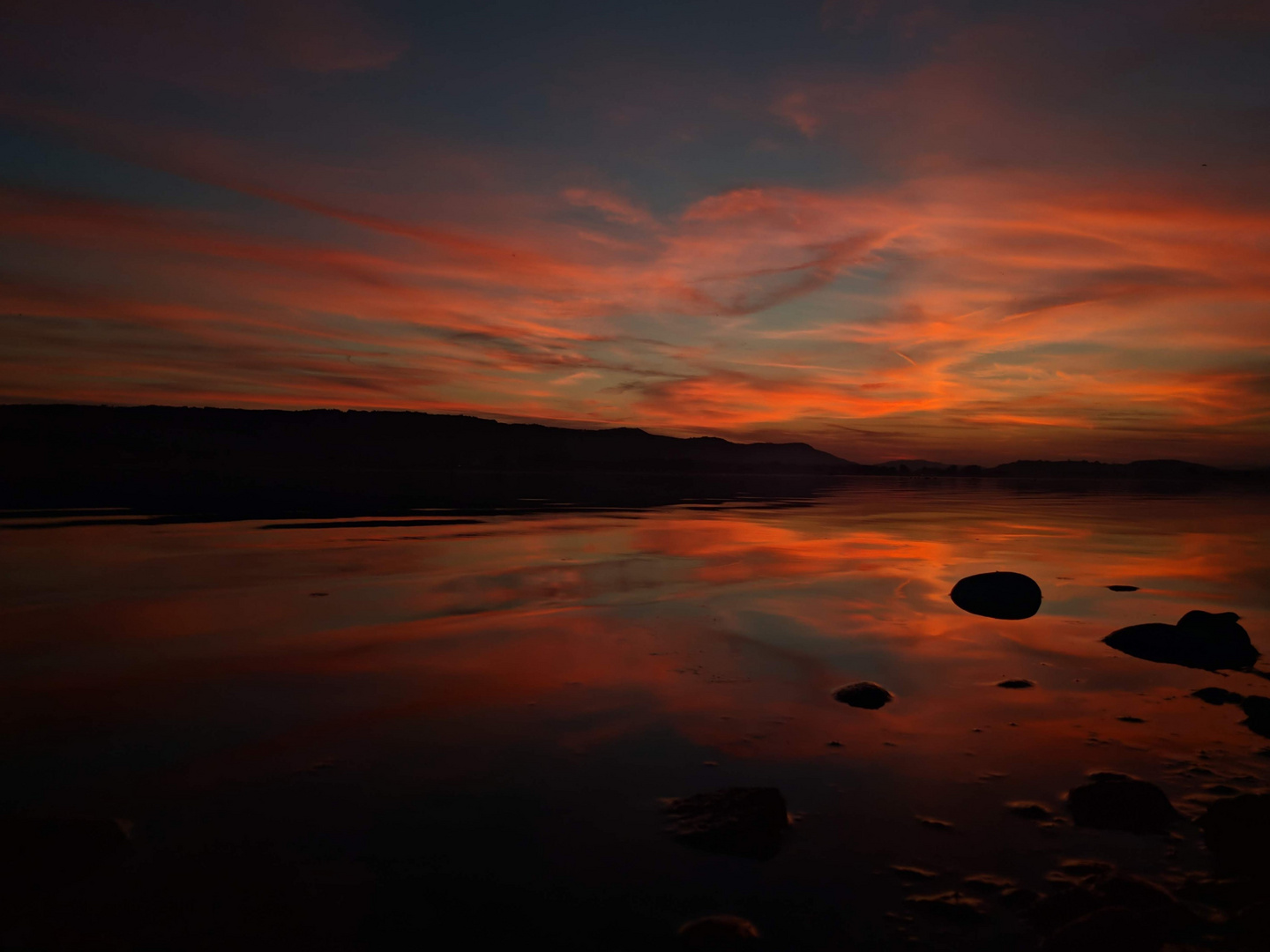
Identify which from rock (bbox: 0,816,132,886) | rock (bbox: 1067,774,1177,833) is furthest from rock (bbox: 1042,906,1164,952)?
rock (bbox: 0,816,132,886)

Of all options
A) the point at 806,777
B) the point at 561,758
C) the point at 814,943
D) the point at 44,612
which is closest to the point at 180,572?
the point at 44,612

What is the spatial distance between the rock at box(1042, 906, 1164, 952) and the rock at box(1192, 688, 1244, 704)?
634 centimetres

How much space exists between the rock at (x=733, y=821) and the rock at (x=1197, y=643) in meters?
8.76

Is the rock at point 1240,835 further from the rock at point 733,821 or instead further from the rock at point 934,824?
the rock at point 733,821

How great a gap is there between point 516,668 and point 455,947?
5974 millimetres

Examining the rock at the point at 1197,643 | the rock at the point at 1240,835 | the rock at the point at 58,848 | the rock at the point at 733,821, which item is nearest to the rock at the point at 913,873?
the rock at the point at 733,821

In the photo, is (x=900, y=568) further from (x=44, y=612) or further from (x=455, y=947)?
(x=44, y=612)

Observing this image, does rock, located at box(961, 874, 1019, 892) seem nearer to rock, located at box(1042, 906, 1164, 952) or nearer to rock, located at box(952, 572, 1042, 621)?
rock, located at box(1042, 906, 1164, 952)

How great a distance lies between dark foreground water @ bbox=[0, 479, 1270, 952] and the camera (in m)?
5.18

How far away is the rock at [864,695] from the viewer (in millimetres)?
9516

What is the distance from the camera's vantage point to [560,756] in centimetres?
777

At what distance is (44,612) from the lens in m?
13.2

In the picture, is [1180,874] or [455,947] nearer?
[455,947]

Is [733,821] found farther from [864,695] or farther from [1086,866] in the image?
[864,695]
